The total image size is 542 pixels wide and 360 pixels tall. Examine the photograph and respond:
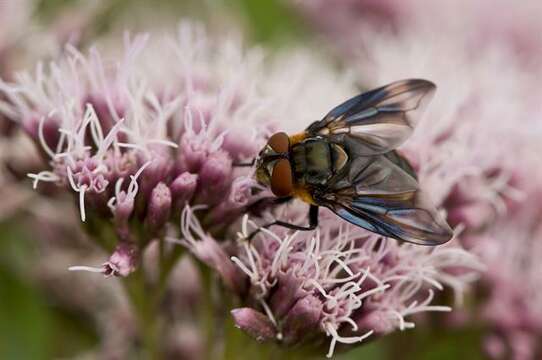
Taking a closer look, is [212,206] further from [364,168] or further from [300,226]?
[364,168]

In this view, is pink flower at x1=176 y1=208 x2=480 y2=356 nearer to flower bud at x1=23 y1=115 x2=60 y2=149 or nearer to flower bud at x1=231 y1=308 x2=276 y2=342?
flower bud at x1=231 y1=308 x2=276 y2=342

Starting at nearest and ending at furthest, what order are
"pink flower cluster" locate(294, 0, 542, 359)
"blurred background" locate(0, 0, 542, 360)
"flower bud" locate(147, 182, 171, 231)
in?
"flower bud" locate(147, 182, 171, 231), "pink flower cluster" locate(294, 0, 542, 359), "blurred background" locate(0, 0, 542, 360)

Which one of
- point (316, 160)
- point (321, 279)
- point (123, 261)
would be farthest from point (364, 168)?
point (123, 261)

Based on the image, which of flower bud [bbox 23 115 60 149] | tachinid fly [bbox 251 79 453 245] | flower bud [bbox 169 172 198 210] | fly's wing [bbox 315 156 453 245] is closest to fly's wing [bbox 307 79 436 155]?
tachinid fly [bbox 251 79 453 245]

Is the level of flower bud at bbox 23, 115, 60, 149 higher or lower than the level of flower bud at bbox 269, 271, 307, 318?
higher

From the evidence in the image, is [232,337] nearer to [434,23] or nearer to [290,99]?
[290,99]

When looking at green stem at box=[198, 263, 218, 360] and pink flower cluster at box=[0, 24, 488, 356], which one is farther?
green stem at box=[198, 263, 218, 360]
